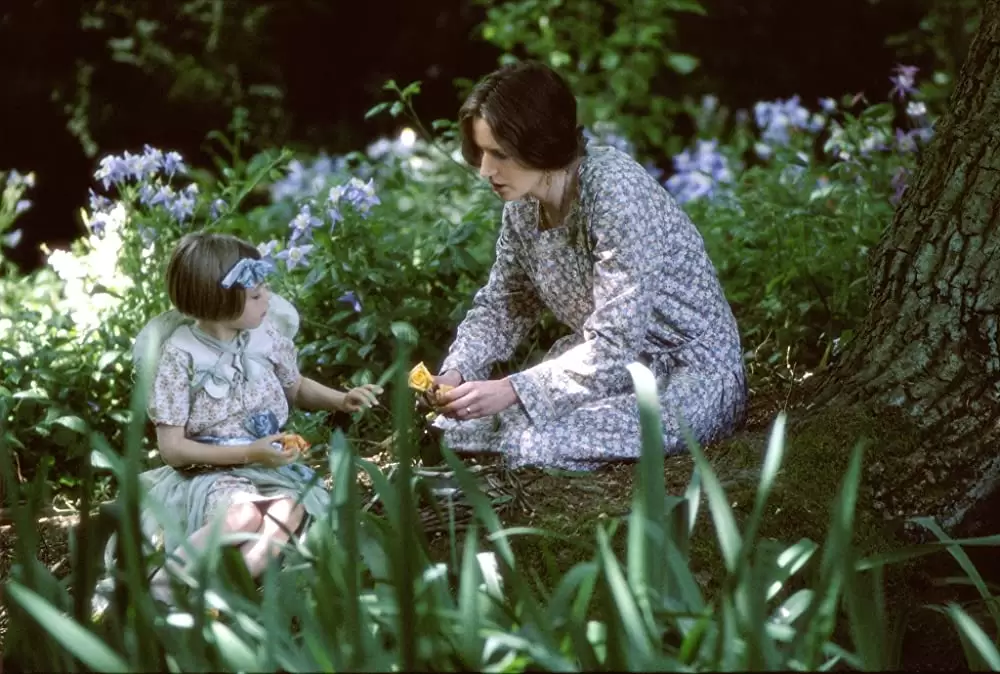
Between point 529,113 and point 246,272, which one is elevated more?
point 529,113

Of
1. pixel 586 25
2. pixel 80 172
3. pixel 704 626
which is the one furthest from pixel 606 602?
pixel 80 172

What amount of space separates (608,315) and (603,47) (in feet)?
13.2

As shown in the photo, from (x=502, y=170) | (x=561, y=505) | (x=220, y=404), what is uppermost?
(x=502, y=170)

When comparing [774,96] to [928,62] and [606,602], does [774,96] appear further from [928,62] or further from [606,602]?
[606,602]

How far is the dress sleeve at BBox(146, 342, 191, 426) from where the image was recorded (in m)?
2.82

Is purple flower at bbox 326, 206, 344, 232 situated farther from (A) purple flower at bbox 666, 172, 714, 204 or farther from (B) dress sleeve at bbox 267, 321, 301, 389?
(A) purple flower at bbox 666, 172, 714, 204

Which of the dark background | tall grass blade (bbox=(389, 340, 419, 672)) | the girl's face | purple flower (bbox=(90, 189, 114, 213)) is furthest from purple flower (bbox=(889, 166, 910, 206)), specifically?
the dark background

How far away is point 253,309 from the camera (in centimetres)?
288

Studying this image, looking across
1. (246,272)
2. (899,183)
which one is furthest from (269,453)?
(899,183)

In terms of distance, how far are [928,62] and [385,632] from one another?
269 inches

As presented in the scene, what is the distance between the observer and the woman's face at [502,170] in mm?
3031

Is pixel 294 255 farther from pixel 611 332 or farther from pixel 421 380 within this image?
pixel 611 332

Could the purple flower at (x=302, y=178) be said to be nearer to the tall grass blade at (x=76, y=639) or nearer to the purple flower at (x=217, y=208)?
the purple flower at (x=217, y=208)

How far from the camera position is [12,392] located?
146 inches
